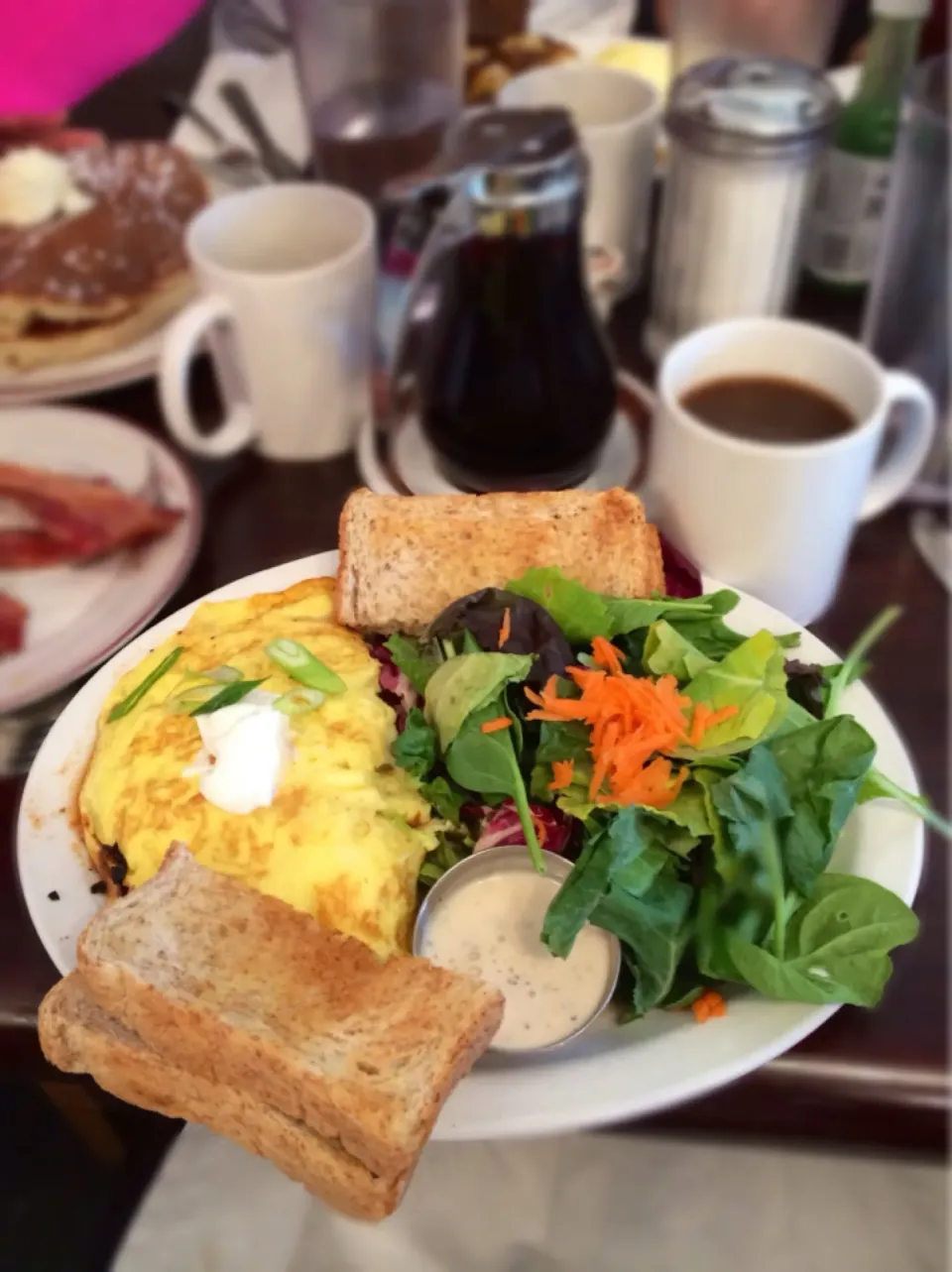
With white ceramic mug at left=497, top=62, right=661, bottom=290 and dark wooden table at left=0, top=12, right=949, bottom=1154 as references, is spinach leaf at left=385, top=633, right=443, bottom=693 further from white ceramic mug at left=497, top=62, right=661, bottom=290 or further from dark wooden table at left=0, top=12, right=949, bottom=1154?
white ceramic mug at left=497, top=62, right=661, bottom=290

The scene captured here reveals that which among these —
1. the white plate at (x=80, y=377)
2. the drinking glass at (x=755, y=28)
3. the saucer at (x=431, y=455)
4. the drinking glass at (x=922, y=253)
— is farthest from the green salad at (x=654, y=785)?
the drinking glass at (x=755, y=28)

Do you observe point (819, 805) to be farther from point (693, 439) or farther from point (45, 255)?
point (45, 255)

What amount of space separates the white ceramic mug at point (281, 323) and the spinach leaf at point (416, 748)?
42 centimetres

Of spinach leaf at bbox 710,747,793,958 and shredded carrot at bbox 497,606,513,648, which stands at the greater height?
shredded carrot at bbox 497,606,513,648

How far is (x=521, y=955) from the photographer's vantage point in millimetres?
535

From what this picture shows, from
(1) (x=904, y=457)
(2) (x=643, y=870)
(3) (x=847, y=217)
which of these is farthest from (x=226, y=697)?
(3) (x=847, y=217)

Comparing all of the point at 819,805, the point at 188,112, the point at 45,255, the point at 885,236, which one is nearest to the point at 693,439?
the point at 819,805

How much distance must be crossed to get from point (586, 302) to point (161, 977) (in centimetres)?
57

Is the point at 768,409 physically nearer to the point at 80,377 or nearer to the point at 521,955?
the point at 521,955

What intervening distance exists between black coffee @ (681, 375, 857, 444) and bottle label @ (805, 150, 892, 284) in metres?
0.30

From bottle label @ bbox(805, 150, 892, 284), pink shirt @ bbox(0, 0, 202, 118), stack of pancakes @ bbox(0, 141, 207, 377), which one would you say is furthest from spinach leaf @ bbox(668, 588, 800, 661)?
pink shirt @ bbox(0, 0, 202, 118)

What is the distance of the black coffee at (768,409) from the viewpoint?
2.56ft

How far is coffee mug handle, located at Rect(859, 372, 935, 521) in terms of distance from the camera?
0.81 m

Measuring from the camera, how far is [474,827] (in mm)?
583
